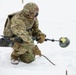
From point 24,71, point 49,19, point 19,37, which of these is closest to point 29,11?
point 19,37

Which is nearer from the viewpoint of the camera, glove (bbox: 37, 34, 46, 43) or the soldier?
the soldier

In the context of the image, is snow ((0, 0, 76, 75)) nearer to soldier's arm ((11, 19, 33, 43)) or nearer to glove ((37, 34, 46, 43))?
glove ((37, 34, 46, 43))

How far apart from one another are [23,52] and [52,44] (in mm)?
1218

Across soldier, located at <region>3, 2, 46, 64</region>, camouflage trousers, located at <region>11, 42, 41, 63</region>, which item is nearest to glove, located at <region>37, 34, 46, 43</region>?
soldier, located at <region>3, 2, 46, 64</region>

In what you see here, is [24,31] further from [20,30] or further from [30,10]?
[30,10]

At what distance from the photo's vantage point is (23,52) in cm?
609

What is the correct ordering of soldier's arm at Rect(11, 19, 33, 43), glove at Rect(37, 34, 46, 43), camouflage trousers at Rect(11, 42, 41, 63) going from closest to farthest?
soldier's arm at Rect(11, 19, 33, 43) < camouflage trousers at Rect(11, 42, 41, 63) < glove at Rect(37, 34, 46, 43)

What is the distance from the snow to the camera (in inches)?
231

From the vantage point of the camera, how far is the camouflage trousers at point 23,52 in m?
6.07

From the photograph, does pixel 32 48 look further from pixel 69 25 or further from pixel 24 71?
pixel 69 25

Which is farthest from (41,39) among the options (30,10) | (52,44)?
(52,44)

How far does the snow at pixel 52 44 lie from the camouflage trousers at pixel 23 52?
0.31 ft

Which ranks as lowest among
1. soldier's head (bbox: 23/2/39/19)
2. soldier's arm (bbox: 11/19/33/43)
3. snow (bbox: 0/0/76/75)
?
snow (bbox: 0/0/76/75)

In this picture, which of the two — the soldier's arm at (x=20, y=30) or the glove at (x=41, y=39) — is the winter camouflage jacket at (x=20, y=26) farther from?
the glove at (x=41, y=39)
